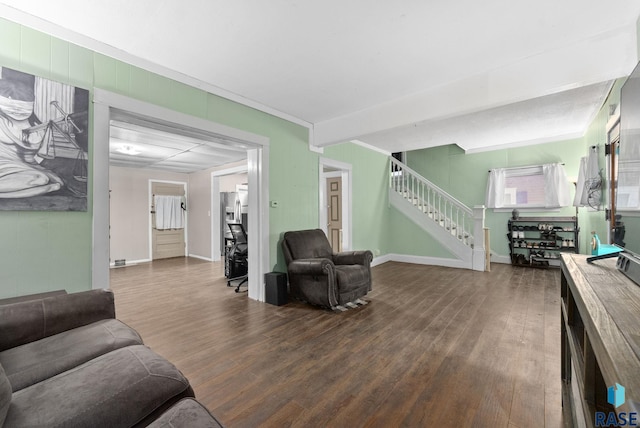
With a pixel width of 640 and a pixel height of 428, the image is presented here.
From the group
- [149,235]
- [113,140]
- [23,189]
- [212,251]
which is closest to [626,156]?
[23,189]

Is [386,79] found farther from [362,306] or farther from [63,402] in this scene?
[63,402]

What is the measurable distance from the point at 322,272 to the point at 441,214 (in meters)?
3.88

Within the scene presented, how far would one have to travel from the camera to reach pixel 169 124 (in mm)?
2670

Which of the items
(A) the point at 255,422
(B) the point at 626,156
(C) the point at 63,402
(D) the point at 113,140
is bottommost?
(A) the point at 255,422

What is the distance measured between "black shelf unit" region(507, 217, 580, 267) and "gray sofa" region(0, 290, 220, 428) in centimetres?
643

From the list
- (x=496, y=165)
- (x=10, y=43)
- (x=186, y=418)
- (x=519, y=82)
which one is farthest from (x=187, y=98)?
(x=496, y=165)

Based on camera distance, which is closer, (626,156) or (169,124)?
(626,156)

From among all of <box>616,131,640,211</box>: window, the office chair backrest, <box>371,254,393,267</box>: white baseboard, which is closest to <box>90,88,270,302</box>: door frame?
the office chair backrest

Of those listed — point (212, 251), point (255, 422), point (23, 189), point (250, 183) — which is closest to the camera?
point (255, 422)

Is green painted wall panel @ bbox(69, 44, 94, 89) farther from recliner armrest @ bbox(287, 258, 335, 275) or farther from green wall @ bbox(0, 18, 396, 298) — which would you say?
recliner armrest @ bbox(287, 258, 335, 275)

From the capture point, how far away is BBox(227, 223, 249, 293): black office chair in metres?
4.38

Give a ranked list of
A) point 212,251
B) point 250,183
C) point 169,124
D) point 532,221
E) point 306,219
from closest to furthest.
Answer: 1. point 169,124
2. point 250,183
3. point 306,219
4. point 532,221
5. point 212,251

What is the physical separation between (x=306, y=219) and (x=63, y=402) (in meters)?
3.37

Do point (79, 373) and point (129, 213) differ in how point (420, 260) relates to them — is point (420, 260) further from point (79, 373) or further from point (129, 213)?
point (129, 213)
